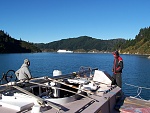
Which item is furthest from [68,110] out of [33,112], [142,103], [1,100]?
[142,103]

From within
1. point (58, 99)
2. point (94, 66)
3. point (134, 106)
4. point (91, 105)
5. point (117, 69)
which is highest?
point (117, 69)

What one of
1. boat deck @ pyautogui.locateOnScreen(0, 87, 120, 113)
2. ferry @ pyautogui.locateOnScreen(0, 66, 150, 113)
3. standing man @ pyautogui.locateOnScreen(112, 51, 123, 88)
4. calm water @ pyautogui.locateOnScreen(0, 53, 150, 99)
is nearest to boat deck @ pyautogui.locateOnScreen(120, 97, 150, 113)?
ferry @ pyautogui.locateOnScreen(0, 66, 150, 113)

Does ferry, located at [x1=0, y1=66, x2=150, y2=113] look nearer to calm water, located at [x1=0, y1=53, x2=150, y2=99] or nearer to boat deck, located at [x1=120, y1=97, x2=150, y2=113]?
boat deck, located at [x1=120, y1=97, x2=150, y2=113]

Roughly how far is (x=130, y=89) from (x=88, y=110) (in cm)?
1817

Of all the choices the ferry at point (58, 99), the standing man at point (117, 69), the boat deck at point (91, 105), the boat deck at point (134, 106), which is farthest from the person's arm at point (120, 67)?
the boat deck at point (91, 105)

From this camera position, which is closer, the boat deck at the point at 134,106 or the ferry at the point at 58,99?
the ferry at the point at 58,99

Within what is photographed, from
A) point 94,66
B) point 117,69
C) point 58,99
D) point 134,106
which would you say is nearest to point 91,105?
point 58,99

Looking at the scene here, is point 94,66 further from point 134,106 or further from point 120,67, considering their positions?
point 134,106

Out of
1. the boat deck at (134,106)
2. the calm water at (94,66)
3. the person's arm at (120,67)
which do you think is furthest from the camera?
the calm water at (94,66)

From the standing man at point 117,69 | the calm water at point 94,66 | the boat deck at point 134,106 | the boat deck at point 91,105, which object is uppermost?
the standing man at point 117,69

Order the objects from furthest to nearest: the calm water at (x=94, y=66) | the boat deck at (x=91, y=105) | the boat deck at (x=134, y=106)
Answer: the calm water at (x=94, y=66) → the boat deck at (x=134, y=106) → the boat deck at (x=91, y=105)

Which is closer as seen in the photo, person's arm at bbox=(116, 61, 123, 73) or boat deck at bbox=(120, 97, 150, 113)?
boat deck at bbox=(120, 97, 150, 113)

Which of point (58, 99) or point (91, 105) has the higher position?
point (58, 99)

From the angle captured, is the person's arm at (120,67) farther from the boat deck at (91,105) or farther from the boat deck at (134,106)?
→ the boat deck at (91,105)
